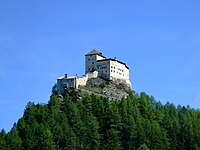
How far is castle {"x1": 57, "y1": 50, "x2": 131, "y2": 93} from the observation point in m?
134

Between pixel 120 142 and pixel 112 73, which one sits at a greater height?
pixel 112 73

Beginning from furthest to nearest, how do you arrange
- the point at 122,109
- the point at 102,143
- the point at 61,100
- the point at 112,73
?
the point at 112,73, the point at 61,100, the point at 122,109, the point at 102,143

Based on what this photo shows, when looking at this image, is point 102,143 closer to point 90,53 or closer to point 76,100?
point 76,100

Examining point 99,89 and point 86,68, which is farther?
point 86,68

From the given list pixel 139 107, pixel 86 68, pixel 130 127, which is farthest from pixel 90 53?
pixel 130 127

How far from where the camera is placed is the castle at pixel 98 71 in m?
134

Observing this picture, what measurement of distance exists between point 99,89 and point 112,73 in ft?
25.0

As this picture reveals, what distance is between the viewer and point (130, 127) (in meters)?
108

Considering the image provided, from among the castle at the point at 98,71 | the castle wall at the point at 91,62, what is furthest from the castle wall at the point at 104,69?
the castle wall at the point at 91,62

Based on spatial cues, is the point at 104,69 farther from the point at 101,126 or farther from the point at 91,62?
the point at 101,126

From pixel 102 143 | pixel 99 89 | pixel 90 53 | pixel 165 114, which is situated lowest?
pixel 102 143

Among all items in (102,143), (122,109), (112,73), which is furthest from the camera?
(112,73)

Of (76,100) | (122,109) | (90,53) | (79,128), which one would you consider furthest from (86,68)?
(79,128)

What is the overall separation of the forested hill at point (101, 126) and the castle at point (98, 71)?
293 inches
